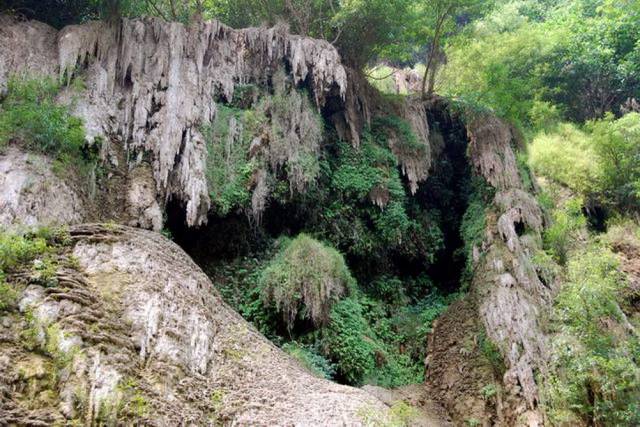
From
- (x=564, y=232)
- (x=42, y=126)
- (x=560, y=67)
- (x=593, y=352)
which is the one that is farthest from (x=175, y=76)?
(x=560, y=67)

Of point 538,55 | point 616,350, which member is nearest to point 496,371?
point 616,350

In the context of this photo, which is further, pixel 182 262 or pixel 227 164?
pixel 227 164

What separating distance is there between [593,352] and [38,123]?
466 inches

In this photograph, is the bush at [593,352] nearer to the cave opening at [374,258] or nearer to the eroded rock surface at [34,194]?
the cave opening at [374,258]

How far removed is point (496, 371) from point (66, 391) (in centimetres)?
931

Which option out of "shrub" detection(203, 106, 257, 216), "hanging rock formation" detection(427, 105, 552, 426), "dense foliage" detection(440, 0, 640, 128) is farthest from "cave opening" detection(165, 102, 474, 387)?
"dense foliage" detection(440, 0, 640, 128)

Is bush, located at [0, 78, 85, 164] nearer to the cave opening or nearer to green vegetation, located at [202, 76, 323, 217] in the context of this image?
the cave opening

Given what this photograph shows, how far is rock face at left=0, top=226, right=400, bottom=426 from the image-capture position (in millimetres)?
5082

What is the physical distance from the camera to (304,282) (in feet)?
38.3

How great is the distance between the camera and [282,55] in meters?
14.9

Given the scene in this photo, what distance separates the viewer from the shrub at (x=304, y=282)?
1153cm

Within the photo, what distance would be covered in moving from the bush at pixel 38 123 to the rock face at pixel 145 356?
3.29m

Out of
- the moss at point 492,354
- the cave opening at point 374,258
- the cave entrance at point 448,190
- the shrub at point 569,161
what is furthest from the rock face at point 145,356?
the shrub at point 569,161

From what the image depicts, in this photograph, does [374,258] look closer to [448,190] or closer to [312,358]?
[448,190]
